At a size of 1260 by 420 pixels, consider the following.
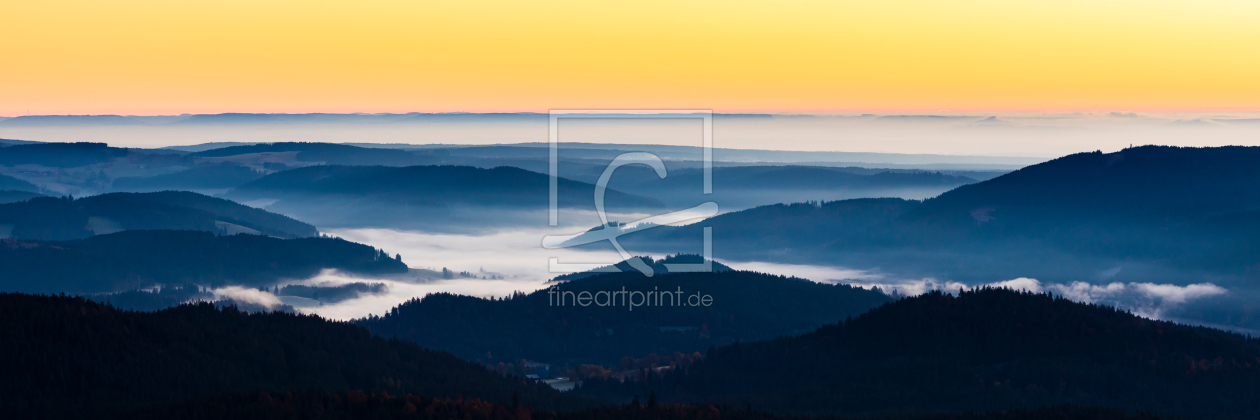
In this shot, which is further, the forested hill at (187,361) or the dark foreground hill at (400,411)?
the forested hill at (187,361)

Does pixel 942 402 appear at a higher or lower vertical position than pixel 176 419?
lower

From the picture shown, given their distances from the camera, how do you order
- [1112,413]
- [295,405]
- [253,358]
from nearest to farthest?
[295,405], [1112,413], [253,358]

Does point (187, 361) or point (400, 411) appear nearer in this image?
point (400, 411)

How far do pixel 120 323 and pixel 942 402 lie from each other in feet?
367

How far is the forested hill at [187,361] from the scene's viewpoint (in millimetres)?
129500

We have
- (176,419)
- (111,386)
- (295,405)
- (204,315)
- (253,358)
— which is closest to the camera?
(176,419)

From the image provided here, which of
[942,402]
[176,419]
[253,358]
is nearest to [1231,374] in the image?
[942,402]

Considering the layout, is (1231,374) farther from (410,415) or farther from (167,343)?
(167,343)

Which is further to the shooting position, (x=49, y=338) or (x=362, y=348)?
(x=362, y=348)

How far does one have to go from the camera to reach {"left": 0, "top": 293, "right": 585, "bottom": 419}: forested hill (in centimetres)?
12950

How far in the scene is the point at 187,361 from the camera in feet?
494

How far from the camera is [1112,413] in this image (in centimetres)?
14850

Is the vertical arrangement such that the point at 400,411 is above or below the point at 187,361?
above

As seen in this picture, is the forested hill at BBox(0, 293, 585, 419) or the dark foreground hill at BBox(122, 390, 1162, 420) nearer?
the dark foreground hill at BBox(122, 390, 1162, 420)
